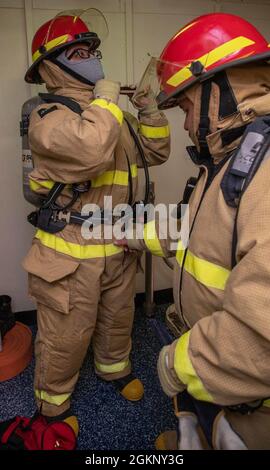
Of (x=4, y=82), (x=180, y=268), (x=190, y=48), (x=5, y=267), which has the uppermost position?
(x=4, y=82)

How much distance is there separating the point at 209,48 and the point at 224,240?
64cm

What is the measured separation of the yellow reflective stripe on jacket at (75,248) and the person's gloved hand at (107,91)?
697 mm

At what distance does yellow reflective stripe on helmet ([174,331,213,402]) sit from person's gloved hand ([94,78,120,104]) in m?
1.10

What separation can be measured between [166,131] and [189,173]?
934mm

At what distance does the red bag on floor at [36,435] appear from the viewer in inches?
63.5

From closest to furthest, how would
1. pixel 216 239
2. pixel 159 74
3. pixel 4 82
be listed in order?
pixel 216 239
pixel 159 74
pixel 4 82

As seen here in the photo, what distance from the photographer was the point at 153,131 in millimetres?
1841

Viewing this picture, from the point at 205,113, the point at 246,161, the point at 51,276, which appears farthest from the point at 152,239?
the point at 246,161

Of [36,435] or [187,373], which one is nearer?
[187,373]

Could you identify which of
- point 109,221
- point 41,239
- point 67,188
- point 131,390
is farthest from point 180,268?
point 131,390

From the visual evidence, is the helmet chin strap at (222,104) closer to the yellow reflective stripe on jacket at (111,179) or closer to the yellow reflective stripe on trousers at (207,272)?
the yellow reflective stripe on trousers at (207,272)

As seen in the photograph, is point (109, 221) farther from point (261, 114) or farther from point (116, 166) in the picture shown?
point (261, 114)

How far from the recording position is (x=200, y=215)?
1.02 m

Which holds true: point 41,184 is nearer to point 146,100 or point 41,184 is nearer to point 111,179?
point 111,179
